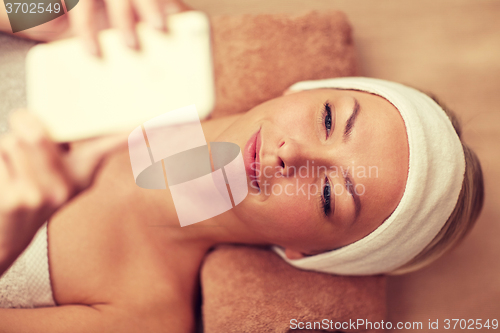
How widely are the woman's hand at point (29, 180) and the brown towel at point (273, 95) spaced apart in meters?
0.37

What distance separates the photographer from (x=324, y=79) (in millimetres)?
798

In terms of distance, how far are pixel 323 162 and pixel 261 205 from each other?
0.48 feet

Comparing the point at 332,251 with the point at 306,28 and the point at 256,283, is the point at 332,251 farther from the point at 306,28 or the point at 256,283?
the point at 306,28

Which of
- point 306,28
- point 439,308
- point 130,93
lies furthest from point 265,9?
point 439,308

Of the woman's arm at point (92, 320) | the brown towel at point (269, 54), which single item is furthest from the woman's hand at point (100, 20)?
the woman's arm at point (92, 320)

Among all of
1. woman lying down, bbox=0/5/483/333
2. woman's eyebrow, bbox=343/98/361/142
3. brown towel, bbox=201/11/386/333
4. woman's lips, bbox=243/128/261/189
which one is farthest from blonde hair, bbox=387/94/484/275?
woman's lips, bbox=243/128/261/189

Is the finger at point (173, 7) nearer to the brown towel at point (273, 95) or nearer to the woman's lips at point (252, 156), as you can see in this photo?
the brown towel at point (273, 95)

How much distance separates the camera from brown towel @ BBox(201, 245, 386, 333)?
74cm

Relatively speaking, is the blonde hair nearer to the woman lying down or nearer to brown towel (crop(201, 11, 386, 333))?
the woman lying down

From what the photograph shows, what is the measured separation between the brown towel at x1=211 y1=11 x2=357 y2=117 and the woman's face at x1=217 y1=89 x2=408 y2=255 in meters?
0.19

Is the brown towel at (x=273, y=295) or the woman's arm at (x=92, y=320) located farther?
the brown towel at (x=273, y=295)

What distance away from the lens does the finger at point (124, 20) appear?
26.6 inches

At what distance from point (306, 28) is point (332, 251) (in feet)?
1.86

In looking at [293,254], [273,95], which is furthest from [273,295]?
[273,95]
